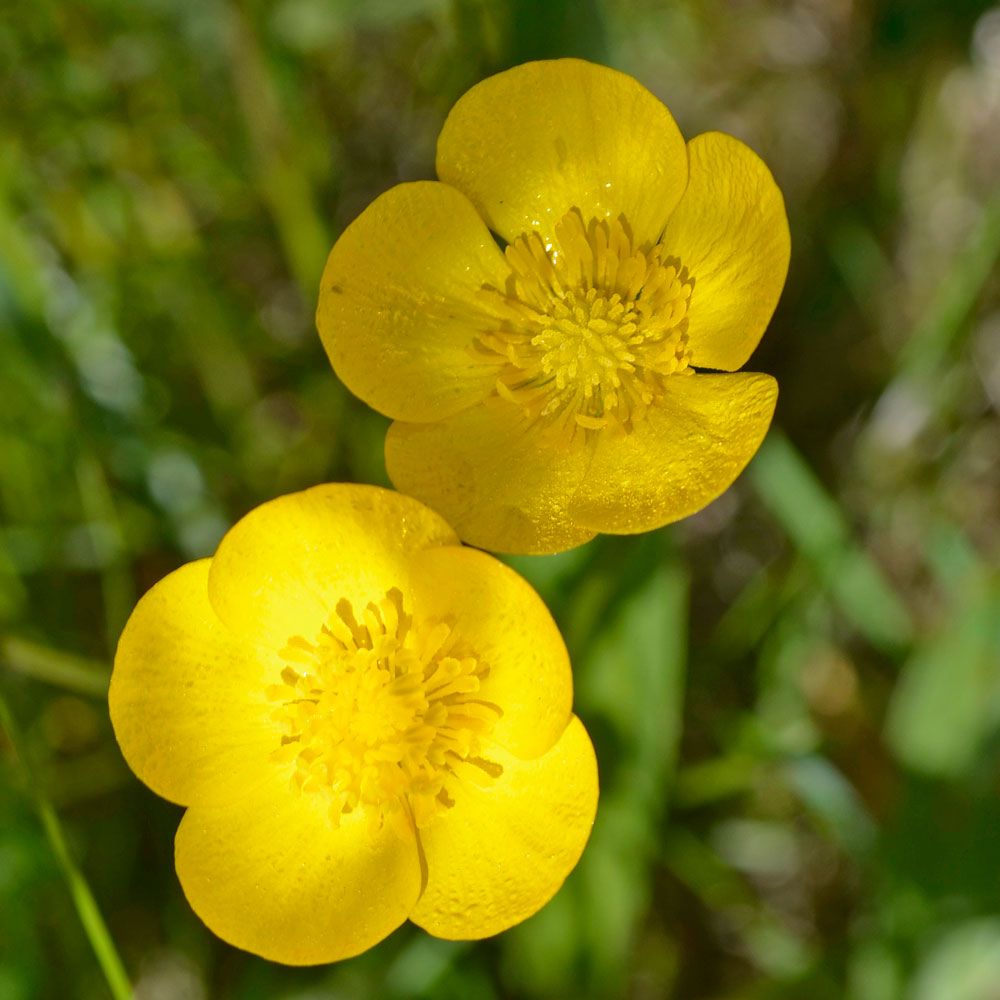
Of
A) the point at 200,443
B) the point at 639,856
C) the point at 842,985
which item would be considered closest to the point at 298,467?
the point at 200,443

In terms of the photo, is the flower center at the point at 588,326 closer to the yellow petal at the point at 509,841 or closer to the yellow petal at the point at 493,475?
the yellow petal at the point at 493,475

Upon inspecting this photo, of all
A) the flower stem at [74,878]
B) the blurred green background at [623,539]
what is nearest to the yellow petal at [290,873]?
the flower stem at [74,878]

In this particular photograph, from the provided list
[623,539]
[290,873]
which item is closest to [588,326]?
[623,539]

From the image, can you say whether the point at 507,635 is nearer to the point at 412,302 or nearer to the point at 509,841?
the point at 509,841

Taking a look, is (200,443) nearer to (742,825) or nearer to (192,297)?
(192,297)

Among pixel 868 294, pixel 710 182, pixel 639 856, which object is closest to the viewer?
pixel 710 182

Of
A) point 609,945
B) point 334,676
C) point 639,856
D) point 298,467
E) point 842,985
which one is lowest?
point 842,985

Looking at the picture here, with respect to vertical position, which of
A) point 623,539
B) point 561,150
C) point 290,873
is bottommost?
point 290,873
